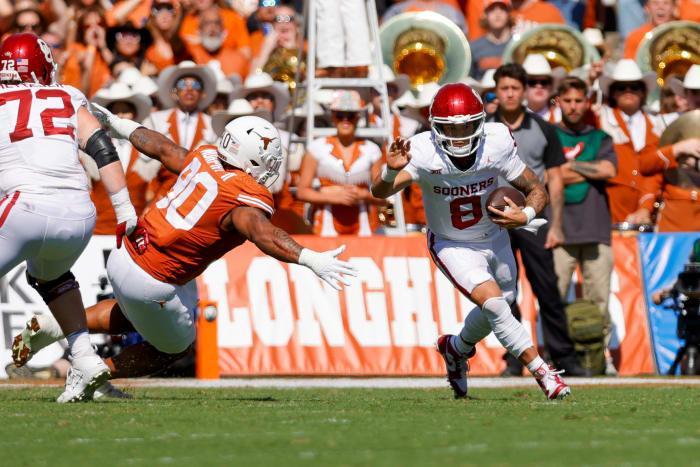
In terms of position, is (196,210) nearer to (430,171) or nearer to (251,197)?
(251,197)

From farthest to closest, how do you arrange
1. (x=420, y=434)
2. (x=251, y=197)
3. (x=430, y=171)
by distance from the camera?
1. (x=430, y=171)
2. (x=251, y=197)
3. (x=420, y=434)

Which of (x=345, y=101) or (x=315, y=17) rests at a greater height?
(x=315, y=17)

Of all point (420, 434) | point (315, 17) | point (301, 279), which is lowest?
point (420, 434)

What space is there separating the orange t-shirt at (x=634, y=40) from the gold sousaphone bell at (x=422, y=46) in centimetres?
197

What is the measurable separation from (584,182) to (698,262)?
1276 mm

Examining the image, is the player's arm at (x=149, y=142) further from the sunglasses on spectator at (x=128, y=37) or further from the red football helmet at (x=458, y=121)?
the sunglasses on spectator at (x=128, y=37)

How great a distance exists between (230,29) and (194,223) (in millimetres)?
8664

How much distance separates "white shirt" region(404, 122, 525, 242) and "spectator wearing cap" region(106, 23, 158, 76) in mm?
7074

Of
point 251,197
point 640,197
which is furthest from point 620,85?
point 251,197

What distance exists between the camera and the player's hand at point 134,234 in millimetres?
7621

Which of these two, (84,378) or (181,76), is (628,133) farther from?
(84,378)

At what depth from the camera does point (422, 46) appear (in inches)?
604

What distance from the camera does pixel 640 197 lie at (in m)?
13.0

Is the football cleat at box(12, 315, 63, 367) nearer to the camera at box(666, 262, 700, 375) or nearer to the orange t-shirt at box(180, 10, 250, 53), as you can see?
the camera at box(666, 262, 700, 375)
